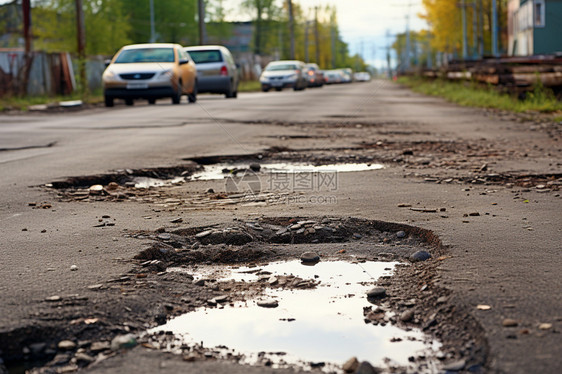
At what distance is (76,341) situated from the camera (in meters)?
2.51

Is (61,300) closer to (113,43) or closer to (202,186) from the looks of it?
(202,186)

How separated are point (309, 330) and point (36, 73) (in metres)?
23.0

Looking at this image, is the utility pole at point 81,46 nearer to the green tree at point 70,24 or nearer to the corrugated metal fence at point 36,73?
the corrugated metal fence at point 36,73

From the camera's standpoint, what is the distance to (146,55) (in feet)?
64.4

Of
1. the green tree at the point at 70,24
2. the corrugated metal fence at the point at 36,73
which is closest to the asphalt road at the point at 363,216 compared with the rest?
the corrugated metal fence at the point at 36,73

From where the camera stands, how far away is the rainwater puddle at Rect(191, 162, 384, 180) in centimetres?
680

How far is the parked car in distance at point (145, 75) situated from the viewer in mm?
18750

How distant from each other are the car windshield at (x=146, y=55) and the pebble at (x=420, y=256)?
16353 mm

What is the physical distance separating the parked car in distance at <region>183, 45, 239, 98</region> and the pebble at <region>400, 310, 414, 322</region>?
2184 cm

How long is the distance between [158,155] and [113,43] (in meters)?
50.4

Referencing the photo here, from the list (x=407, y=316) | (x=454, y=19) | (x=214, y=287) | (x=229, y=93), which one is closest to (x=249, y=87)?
(x=229, y=93)

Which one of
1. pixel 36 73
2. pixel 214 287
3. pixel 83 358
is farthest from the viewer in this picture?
pixel 36 73

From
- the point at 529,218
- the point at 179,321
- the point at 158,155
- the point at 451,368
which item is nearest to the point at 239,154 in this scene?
the point at 158,155

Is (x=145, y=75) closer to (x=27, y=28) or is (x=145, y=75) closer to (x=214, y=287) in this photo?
(x=27, y=28)
